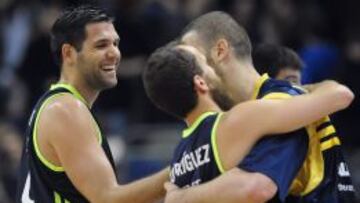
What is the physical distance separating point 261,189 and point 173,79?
0.74 meters

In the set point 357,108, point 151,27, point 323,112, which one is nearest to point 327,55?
point 357,108

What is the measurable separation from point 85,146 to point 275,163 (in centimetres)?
156

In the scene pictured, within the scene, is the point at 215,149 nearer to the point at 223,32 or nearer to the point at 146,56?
the point at 223,32

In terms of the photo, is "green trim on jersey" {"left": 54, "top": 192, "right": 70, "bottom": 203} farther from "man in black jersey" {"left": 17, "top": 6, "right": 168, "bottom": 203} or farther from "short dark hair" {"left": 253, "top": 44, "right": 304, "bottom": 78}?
"short dark hair" {"left": 253, "top": 44, "right": 304, "bottom": 78}

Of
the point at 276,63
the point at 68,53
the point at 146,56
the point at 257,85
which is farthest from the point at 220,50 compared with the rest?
the point at 146,56

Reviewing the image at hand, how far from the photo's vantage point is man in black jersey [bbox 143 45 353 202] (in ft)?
17.0

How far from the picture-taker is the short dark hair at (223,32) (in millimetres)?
5844

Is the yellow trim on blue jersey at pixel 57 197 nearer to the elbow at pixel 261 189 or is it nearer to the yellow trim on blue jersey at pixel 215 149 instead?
the yellow trim on blue jersey at pixel 215 149

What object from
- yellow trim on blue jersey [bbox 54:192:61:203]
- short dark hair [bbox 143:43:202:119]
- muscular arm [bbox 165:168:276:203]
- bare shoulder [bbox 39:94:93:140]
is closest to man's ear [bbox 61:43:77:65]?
bare shoulder [bbox 39:94:93:140]

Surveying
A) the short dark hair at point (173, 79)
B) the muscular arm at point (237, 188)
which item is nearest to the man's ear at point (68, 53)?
the short dark hair at point (173, 79)

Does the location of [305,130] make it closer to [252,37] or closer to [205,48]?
[205,48]

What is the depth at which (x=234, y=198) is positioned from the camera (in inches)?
201

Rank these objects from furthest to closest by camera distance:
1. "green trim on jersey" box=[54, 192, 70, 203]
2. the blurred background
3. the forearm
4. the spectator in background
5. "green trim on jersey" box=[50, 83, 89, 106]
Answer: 1. the blurred background
2. the spectator in background
3. "green trim on jersey" box=[50, 83, 89, 106]
4. "green trim on jersey" box=[54, 192, 70, 203]
5. the forearm

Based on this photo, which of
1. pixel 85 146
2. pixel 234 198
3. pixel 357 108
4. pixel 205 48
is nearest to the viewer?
pixel 234 198
